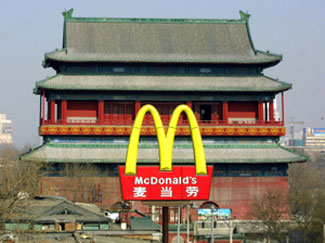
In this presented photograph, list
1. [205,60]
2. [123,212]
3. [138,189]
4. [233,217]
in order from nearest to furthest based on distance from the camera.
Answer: [138,189]
[123,212]
[233,217]
[205,60]

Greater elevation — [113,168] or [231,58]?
[231,58]

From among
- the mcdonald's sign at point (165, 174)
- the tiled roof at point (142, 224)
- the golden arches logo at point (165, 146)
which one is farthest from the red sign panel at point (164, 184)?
the tiled roof at point (142, 224)

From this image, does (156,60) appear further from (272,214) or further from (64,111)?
(272,214)

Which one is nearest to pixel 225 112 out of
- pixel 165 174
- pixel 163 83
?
pixel 163 83

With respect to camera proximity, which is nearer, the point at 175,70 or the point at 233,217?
the point at 233,217

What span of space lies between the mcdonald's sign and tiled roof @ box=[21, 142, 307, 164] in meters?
45.3

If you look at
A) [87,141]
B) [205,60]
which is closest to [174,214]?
[87,141]

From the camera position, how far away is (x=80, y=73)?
86.0m

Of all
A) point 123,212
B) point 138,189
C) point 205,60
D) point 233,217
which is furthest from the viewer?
point 205,60

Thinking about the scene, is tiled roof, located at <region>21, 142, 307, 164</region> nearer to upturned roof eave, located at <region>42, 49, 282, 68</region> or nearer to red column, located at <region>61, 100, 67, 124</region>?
red column, located at <region>61, 100, 67, 124</region>

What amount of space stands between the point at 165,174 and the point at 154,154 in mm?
47646

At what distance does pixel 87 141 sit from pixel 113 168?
409 cm

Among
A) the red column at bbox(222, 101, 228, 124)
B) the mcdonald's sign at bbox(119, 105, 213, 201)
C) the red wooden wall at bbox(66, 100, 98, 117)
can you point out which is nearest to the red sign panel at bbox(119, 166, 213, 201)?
the mcdonald's sign at bbox(119, 105, 213, 201)

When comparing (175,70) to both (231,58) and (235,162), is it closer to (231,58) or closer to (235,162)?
(231,58)
